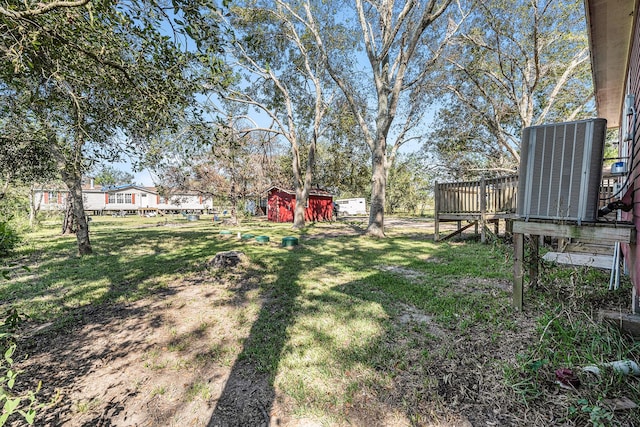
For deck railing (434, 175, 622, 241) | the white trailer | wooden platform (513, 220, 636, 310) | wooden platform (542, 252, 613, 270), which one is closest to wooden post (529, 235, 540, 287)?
wooden platform (513, 220, 636, 310)

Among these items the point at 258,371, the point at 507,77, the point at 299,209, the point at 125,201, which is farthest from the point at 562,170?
the point at 125,201

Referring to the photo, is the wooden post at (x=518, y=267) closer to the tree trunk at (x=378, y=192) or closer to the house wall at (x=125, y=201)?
the tree trunk at (x=378, y=192)

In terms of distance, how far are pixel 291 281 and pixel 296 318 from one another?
1695 mm

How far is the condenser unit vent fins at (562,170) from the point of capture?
250 cm

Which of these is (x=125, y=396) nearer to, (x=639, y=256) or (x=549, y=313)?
(x=549, y=313)

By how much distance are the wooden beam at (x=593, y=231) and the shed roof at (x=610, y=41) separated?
8.59 ft

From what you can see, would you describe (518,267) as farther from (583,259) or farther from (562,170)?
(583,259)

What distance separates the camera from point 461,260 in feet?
21.4

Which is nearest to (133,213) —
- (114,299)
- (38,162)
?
(38,162)

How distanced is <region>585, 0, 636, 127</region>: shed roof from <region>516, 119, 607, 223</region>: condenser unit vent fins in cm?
185

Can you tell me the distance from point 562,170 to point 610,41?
313 centimetres

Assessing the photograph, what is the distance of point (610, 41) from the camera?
13.4 ft

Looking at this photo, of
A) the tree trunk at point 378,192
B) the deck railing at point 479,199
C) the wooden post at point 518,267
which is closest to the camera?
the wooden post at point 518,267

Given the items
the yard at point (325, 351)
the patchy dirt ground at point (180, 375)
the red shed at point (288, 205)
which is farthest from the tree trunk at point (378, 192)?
the red shed at point (288, 205)
